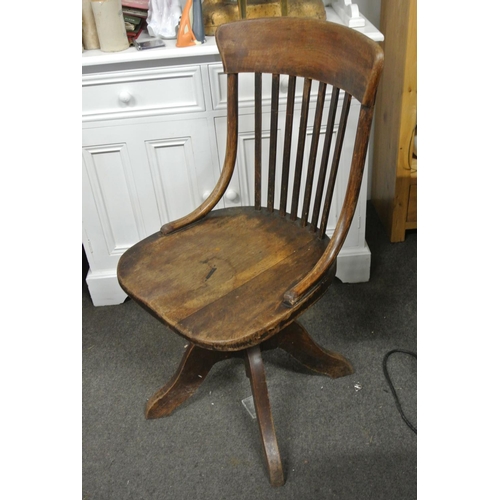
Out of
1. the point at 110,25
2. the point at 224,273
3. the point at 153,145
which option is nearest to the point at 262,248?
the point at 224,273

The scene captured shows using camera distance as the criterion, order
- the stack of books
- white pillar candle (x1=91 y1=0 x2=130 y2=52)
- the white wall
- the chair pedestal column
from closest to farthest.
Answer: the chair pedestal column
white pillar candle (x1=91 y1=0 x2=130 y2=52)
the stack of books
the white wall

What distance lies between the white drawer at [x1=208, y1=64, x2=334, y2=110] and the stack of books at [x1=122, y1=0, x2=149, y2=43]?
0.29 metres

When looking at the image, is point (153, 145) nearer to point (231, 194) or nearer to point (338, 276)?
point (231, 194)

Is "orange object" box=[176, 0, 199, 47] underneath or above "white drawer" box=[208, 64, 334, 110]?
above

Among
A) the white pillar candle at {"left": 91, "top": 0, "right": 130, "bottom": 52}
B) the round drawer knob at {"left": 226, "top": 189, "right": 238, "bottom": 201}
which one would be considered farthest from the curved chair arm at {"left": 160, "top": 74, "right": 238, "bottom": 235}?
the white pillar candle at {"left": 91, "top": 0, "right": 130, "bottom": 52}

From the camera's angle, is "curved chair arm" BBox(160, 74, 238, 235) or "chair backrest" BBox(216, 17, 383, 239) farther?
"curved chair arm" BBox(160, 74, 238, 235)

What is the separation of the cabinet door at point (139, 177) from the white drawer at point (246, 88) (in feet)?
0.30

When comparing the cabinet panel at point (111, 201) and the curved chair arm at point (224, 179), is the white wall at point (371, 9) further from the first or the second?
the cabinet panel at point (111, 201)

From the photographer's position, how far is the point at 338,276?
194 cm

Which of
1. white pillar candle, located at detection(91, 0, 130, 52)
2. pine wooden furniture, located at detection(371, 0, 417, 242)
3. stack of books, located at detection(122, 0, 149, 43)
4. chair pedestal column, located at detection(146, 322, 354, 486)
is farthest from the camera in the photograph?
pine wooden furniture, located at detection(371, 0, 417, 242)

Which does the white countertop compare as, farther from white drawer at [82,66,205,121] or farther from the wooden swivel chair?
the wooden swivel chair

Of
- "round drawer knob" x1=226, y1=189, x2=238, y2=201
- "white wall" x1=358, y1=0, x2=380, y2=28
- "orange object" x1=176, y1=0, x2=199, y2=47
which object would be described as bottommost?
"round drawer knob" x1=226, y1=189, x2=238, y2=201

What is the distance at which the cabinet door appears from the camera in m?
1.64

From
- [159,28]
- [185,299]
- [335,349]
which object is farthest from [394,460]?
[159,28]
